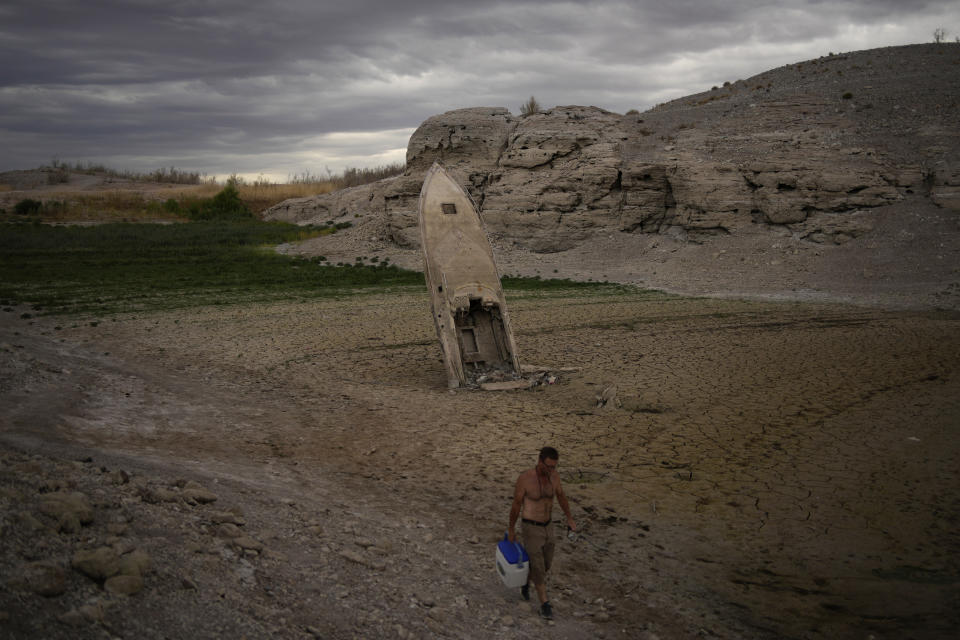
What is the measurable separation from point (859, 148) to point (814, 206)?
3145mm

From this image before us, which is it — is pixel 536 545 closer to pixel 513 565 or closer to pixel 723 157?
pixel 513 565

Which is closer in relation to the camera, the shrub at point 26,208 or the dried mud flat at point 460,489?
the dried mud flat at point 460,489

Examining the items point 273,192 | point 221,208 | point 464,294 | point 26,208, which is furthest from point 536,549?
point 273,192

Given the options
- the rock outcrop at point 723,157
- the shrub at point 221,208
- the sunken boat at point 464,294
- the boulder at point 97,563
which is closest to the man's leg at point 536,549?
the boulder at point 97,563

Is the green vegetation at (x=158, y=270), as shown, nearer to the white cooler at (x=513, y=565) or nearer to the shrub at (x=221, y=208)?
the shrub at (x=221, y=208)

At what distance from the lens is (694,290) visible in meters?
23.8

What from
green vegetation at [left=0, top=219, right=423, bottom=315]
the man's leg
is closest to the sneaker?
the man's leg

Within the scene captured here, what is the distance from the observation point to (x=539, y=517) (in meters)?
5.22

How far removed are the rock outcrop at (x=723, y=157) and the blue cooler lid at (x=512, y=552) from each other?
25.4 meters

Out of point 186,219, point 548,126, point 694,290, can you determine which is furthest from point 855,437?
point 186,219

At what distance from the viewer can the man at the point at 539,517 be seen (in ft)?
17.1

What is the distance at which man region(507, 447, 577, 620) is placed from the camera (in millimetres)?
5203

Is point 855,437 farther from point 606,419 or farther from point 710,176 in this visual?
point 710,176

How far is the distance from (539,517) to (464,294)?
758 centimetres
